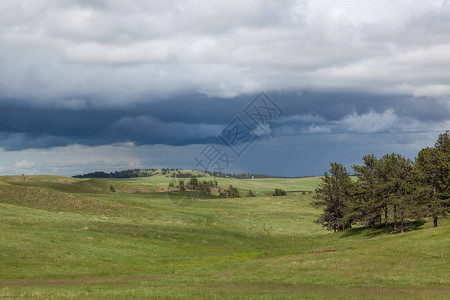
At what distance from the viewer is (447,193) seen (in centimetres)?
6888

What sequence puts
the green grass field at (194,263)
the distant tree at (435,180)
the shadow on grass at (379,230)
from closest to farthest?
the green grass field at (194,263), the distant tree at (435,180), the shadow on grass at (379,230)

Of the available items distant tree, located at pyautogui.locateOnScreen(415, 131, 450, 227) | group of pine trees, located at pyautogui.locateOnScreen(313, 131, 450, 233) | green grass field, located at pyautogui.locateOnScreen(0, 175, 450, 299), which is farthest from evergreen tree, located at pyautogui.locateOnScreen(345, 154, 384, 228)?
distant tree, located at pyautogui.locateOnScreen(415, 131, 450, 227)

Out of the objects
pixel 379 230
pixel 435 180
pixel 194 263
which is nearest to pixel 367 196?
pixel 379 230

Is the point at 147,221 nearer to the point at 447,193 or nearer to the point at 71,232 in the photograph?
the point at 71,232

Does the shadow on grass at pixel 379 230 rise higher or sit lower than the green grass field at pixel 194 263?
lower

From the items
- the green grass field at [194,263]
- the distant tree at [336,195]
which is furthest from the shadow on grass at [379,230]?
the distant tree at [336,195]

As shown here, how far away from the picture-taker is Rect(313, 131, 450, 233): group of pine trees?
69125mm

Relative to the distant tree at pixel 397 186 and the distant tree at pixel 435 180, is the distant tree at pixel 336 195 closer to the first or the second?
the distant tree at pixel 397 186

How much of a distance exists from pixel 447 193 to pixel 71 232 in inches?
2600

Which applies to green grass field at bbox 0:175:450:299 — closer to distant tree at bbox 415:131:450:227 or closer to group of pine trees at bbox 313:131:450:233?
group of pine trees at bbox 313:131:450:233

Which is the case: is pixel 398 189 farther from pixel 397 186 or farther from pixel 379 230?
pixel 379 230

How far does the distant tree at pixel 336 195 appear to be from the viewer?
8888cm

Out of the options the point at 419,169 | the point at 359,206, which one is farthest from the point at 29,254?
the point at 419,169

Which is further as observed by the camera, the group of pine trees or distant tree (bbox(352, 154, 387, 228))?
distant tree (bbox(352, 154, 387, 228))
